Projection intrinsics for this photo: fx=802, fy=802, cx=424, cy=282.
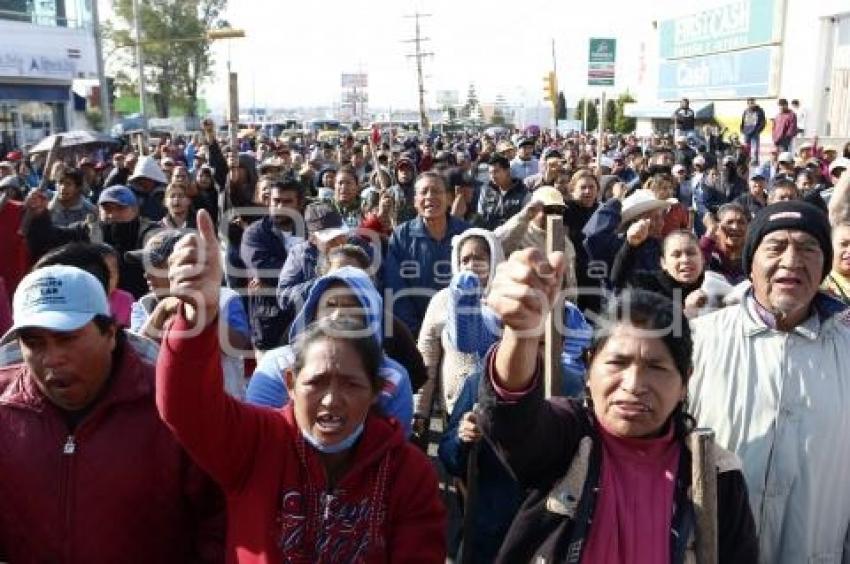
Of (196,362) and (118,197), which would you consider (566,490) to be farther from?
(118,197)

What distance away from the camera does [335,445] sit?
1995 mm

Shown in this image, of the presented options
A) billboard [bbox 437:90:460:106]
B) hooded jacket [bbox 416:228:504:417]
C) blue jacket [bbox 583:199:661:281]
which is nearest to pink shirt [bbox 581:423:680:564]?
hooded jacket [bbox 416:228:504:417]

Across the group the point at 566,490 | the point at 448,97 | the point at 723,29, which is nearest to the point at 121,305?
the point at 566,490

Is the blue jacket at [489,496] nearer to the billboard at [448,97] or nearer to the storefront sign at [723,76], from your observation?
the storefront sign at [723,76]

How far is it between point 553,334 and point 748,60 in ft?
89.2

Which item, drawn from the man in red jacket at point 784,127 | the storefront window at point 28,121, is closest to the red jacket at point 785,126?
the man in red jacket at point 784,127

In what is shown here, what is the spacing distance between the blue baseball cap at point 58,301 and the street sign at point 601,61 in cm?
1239

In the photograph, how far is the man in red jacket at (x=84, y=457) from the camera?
198cm

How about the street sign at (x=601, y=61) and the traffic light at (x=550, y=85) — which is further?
the traffic light at (x=550, y=85)

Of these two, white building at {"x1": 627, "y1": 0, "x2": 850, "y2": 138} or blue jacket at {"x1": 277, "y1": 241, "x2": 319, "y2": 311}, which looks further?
white building at {"x1": 627, "y1": 0, "x2": 850, "y2": 138}

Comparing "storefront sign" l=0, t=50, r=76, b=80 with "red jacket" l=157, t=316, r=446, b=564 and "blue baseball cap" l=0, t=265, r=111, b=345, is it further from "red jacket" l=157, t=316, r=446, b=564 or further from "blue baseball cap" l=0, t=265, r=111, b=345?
"red jacket" l=157, t=316, r=446, b=564

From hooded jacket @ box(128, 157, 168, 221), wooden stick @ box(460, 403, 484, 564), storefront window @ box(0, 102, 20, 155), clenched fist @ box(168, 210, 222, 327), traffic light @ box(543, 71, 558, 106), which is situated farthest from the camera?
storefront window @ box(0, 102, 20, 155)

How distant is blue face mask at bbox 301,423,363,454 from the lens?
1.99 meters

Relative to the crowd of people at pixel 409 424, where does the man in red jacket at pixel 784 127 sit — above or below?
above
